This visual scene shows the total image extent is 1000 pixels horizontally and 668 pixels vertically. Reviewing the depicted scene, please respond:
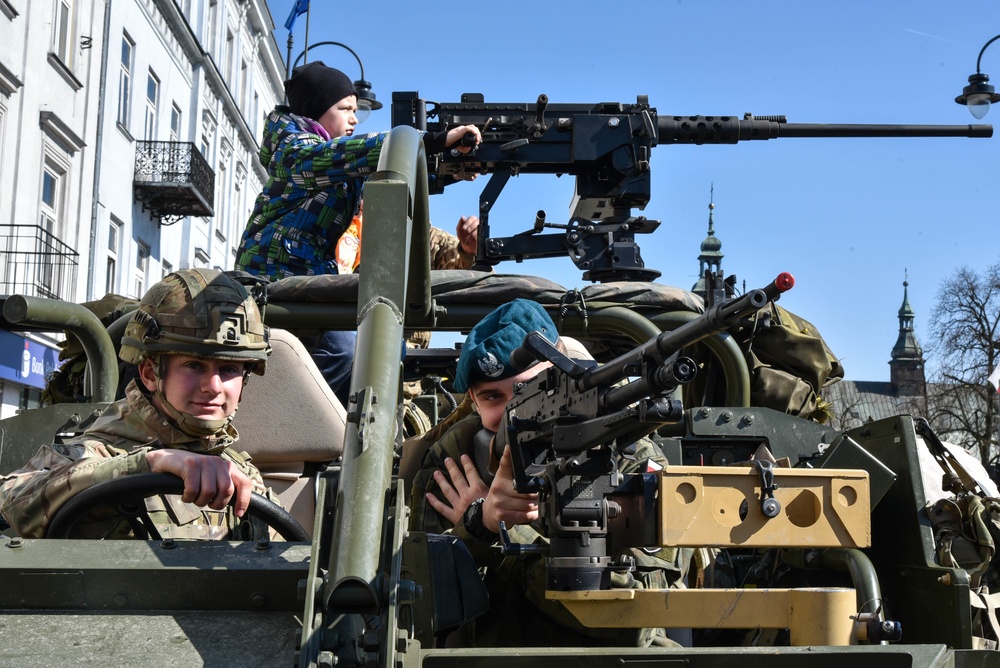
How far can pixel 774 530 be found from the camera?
223 centimetres

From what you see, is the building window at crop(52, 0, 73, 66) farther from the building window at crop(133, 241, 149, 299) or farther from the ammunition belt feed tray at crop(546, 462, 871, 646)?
the ammunition belt feed tray at crop(546, 462, 871, 646)

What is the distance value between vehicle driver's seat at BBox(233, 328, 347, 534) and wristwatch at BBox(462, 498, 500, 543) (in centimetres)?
99

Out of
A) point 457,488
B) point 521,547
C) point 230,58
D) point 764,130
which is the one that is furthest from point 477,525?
point 230,58

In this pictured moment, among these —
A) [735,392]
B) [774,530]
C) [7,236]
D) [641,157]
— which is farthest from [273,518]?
[7,236]

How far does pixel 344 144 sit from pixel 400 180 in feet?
6.18

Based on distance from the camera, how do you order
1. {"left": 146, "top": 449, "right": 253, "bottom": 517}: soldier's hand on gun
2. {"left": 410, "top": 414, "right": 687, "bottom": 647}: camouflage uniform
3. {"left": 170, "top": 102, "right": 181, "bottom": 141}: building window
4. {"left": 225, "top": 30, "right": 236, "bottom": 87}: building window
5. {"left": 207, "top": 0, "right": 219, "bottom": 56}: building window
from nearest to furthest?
{"left": 146, "top": 449, "right": 253, "bottom": 517}: soldier's hand on gun
{"left": 410, "top": 414, "right": 687, "bottom": 647}: camouflage uniform
{"left": 170, "top": 102, "right": 181, "bottom": 141}: building window
{"left": 207, "top": 0, "right": 219, "bottom": 56}: building window
{"left": 225, "top": 30, "right": 236, "bottom": 87}: building window

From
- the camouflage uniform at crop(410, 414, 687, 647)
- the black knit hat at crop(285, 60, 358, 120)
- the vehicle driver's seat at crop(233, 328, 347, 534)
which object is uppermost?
the black knit hat at crop(285, 60, 358, 120)

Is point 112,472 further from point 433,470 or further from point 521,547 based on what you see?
point 521,547

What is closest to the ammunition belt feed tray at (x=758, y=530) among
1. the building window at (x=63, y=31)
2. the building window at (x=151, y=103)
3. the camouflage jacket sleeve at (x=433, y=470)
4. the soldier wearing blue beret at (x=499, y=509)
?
the soldier wearing blue beret at (x=499, y=509)

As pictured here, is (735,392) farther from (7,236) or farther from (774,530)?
(7,236)

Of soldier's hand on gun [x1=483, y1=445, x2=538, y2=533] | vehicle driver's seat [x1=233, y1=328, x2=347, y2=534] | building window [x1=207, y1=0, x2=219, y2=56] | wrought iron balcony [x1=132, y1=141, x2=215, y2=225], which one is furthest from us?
building window [x1=207, y1=0, x2=219, y2=56]

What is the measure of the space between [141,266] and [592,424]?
25.7 m

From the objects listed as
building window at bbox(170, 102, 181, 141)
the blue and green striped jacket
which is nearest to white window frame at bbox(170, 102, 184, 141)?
building window at bbox(170, 102, 181, 141)

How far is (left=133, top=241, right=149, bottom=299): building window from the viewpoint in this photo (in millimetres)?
26016
